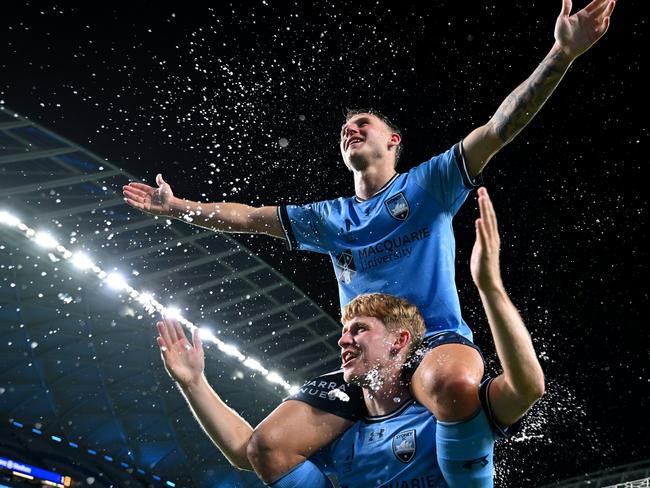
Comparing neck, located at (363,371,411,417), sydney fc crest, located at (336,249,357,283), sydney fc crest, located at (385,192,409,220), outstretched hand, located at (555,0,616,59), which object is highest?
outstretched hand, located at (555,0,616,59)

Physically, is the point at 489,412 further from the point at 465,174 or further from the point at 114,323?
the point at 114,323

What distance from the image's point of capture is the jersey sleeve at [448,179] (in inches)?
161

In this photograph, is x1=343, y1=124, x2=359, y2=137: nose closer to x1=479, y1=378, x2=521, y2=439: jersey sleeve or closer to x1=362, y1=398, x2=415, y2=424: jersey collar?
x1=362, y1=398, x2=415, y2=424: jersey collar

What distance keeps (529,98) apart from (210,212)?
222 centimetres

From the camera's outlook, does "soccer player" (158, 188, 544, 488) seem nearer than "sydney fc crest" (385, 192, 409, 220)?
Yes

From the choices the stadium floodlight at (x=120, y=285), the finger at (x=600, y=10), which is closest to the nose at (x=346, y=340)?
the finger at (x=600, y=10)

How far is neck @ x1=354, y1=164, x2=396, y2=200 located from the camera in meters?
4.46

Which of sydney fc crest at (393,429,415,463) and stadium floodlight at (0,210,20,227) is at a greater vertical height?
stadium floodlight at (0,210,20,227)

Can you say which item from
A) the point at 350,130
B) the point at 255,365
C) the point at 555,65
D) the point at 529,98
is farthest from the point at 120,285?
the point at 555,65

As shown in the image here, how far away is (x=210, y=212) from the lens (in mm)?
4648

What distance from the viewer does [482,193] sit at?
3098 millimetres

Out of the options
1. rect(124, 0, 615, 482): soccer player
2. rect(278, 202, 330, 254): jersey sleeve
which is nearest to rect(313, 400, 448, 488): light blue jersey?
rect(124, 0, 615, 482): soccer player

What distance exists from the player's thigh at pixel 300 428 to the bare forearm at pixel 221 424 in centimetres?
13

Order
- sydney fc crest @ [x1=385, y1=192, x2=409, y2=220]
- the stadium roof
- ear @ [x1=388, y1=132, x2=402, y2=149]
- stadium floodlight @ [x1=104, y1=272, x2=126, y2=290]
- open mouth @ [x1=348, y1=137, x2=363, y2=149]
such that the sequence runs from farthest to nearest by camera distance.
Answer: stadium floodlight @ [x1=104, y1=272, x2=126, y2=290] → the stadium roof → ear @ [x1=388, y1=132, x2=402, y2=149] → open mouth @ [x1=348, y1=137, x2=363, y2=149] → sydney fc crest @ [x1=385, y1=192, x2=409, y2=220]
